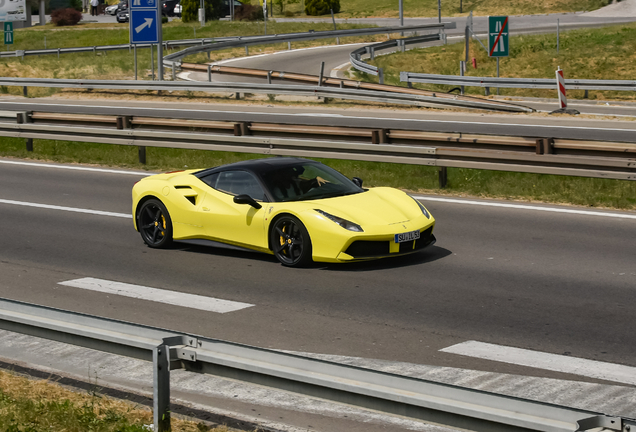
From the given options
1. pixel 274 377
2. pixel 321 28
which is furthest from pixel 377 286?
pixel 321 28

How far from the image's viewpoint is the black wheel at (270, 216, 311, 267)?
32.6 feet

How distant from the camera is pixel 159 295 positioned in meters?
9.23

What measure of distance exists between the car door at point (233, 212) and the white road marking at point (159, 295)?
1384 millimetres

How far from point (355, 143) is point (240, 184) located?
5296mm

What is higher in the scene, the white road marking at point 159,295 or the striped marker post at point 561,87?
the striped marker post at point 561,87

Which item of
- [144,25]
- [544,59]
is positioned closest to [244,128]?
[144,25]

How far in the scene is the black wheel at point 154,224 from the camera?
37.0 feet

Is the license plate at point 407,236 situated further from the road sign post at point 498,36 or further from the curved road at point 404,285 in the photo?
the road sign post at point 498,36

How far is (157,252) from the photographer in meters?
11.3

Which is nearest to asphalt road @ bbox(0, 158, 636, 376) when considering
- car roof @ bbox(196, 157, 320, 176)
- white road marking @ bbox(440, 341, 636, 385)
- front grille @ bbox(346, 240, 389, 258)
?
white road marking @ bbox(440, 341, 636, 385)

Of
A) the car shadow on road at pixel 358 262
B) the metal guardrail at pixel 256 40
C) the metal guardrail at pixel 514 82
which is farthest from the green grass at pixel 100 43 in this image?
the car shadow on road at pixel 358 262

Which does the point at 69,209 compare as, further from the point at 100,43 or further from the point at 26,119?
the point at 100,43

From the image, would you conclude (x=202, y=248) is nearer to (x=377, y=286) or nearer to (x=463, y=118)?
(x=377, y=286)

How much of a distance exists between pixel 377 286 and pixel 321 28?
62.6 metres
